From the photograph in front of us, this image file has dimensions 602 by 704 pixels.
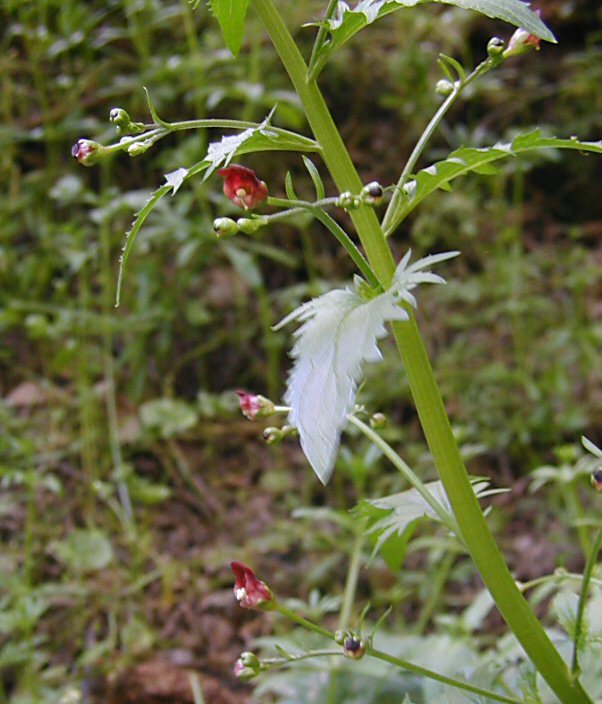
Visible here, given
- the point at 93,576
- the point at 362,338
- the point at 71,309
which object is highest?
the point at 362,338

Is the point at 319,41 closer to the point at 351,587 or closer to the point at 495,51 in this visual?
the point at 495,51

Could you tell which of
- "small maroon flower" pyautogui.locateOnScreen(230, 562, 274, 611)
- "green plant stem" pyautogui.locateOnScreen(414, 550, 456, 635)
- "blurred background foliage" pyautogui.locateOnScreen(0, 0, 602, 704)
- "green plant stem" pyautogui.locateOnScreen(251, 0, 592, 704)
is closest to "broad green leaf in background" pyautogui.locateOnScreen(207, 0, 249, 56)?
"green plant stem" pyautogui.locateOnScreen(251, 0, 592, 704)

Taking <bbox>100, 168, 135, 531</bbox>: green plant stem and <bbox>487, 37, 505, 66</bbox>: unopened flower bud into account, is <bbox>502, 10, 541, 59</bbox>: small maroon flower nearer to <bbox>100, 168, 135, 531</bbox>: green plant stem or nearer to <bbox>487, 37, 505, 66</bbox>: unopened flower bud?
<bbox>487, 37, 505, 66</bbox>: unopened flower bud

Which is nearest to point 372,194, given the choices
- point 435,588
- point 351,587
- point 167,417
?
point 351,587

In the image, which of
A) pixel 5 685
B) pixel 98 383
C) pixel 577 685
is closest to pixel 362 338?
pixel 577 685

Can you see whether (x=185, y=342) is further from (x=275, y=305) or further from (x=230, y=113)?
(x=230, y=113)

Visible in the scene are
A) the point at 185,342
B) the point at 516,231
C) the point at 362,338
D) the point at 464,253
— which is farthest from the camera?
the point at 464,253
